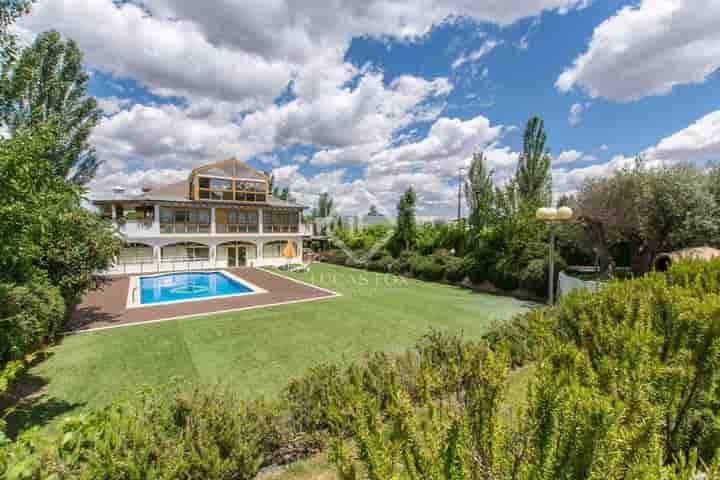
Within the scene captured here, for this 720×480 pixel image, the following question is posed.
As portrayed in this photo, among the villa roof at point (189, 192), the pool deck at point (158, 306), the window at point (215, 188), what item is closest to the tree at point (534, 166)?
the pool deck at point (158, 306)

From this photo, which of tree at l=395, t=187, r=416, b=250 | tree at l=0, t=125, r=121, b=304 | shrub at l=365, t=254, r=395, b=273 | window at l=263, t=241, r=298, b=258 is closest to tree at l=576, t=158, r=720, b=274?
tree at l=395, t=187, r=416, b=250

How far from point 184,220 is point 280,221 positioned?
336 inches

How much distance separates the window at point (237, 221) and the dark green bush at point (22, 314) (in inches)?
814

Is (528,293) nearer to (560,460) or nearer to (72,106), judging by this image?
(560,460)

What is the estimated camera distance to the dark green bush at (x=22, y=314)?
16.5 ft

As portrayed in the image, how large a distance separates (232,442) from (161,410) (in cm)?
Answer: 81

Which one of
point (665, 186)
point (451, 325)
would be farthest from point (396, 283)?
point (665, 186)

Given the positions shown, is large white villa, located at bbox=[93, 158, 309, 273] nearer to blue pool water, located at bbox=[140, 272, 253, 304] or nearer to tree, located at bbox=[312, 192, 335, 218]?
blue pool water, located at bbox=[140, 272, 253, 304]

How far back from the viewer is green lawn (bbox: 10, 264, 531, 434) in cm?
641

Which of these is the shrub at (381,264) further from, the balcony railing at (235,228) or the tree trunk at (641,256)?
the tree trunk at (641,256)

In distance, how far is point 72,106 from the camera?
13711mm

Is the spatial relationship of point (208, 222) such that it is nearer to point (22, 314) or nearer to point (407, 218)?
point (407, 218)

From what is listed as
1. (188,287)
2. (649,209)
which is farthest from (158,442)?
(188,287)

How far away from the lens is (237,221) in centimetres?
2862
